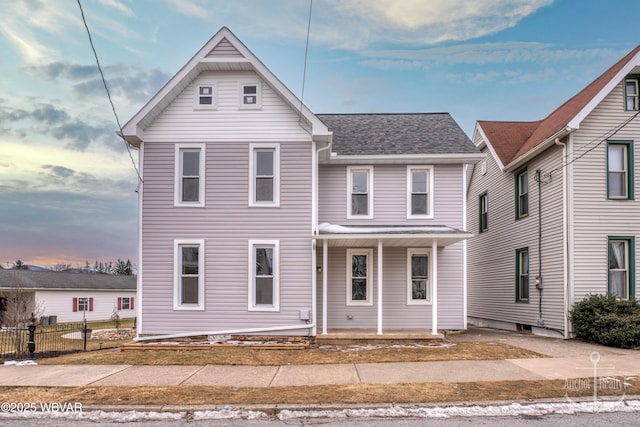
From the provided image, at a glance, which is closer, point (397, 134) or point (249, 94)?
point (249, 94)

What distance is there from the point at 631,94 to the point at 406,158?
681 cm

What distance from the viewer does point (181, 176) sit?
1349 cm

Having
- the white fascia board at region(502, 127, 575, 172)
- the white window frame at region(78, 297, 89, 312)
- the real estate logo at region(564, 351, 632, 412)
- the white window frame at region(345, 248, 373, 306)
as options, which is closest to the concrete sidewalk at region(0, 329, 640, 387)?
the real estate logo at region(564, 351, 632, 412)

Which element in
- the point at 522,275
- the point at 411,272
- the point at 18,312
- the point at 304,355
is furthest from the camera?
the point at 18,312

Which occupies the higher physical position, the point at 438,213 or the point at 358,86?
the point at 358,86

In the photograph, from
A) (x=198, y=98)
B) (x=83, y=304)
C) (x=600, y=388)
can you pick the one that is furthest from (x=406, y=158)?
(x=83, y=304)

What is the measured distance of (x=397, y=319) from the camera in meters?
14.5

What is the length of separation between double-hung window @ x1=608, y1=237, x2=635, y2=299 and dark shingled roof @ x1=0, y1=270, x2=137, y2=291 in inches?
1109

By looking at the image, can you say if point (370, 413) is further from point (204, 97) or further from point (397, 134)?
point (397, 134)

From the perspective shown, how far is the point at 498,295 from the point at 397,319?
19.7ft

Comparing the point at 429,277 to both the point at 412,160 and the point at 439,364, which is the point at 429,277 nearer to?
the point at 412,160

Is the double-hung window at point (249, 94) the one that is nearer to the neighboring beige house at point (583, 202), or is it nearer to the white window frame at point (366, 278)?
the white window frame at point (366, 278)

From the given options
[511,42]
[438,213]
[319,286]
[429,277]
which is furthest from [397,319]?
[511,42]

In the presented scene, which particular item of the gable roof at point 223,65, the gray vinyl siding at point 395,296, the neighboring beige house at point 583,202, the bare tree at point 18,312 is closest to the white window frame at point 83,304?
the bare tree at point 18,312
